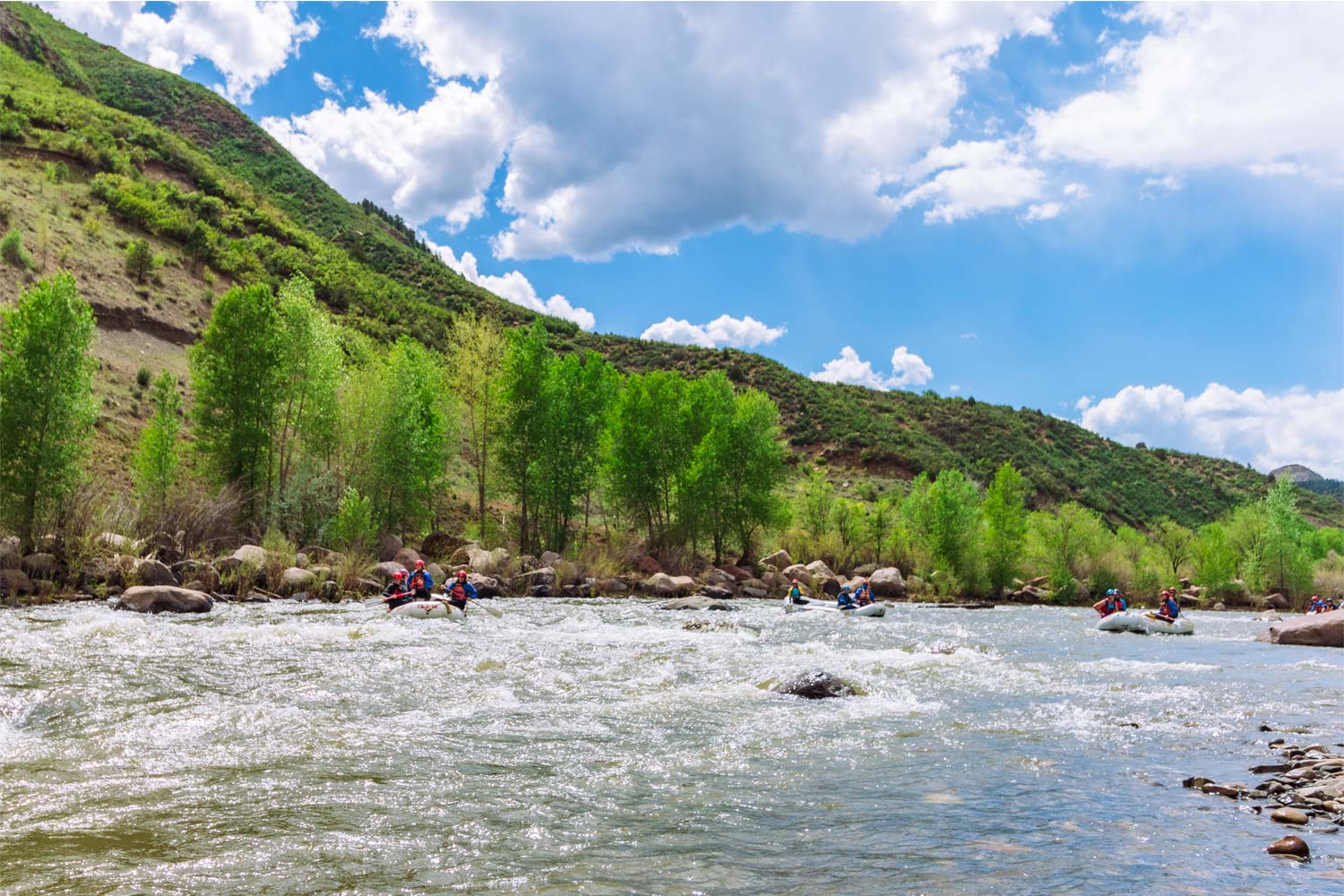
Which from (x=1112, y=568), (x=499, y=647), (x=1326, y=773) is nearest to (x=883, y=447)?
(x=1112, y=568)

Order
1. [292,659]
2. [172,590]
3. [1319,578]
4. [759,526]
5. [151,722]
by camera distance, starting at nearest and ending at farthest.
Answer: [151,722] < [292,659] < [172,590] < [759,526] < [1319,578]

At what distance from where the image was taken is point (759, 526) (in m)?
48.0

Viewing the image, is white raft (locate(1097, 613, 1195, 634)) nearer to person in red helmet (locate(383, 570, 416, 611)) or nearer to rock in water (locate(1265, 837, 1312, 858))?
person in red helmet (locate(383, 570, 416, 611))

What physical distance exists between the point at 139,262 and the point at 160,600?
41.5 metres

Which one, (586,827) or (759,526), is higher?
(759,526)

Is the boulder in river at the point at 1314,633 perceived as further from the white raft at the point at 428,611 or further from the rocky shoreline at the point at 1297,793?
the white raft at the point at 428,611

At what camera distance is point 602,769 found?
879cm

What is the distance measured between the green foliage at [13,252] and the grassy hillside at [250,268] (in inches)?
35.8

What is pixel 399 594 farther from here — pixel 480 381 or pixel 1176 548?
pixel 1176 548

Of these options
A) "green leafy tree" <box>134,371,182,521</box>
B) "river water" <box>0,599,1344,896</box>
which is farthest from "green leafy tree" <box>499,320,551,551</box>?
"river water" <box>0,599,1344,896</box>

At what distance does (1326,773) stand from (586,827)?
822 cm

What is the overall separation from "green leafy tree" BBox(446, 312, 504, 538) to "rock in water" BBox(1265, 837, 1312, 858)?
36.3 metres

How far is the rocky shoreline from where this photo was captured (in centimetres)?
721

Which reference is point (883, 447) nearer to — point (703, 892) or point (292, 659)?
point (292, 659)
